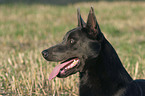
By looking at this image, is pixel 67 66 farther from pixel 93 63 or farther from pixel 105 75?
pixel 105 75

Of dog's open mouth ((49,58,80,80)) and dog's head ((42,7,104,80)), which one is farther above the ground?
dog's head ((42,7,104,80))

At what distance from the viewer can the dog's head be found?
122 inches

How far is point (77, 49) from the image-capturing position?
3162 millimetres

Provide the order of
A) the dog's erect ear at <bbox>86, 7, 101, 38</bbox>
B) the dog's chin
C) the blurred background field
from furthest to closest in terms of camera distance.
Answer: the blurred background field < the dog's chin < the dog's erect ear at <bbox>86, 7, 101, 38</bbox>

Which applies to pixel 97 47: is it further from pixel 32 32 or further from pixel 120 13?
pixel 120 13

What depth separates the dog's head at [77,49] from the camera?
3.10 meters

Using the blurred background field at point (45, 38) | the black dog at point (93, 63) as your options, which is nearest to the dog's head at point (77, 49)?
the black dog at point (93, 63)

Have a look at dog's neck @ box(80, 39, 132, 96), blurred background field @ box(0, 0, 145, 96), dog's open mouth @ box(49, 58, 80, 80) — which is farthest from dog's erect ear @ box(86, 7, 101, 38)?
blurred background field @ box(0, 0, 145, 96)

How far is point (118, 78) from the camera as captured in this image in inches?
122

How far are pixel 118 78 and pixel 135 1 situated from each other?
17438 mm

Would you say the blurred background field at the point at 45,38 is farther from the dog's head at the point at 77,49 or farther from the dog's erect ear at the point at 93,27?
the dog's erect ear at the point at 93,27

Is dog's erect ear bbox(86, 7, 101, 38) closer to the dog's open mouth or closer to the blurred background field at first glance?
the dog's open mouth

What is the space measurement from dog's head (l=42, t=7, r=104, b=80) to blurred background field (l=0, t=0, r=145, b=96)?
97 centimetres

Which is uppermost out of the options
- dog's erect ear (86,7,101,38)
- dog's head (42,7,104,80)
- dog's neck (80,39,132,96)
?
dog's erect ear (86,7,101,38)
